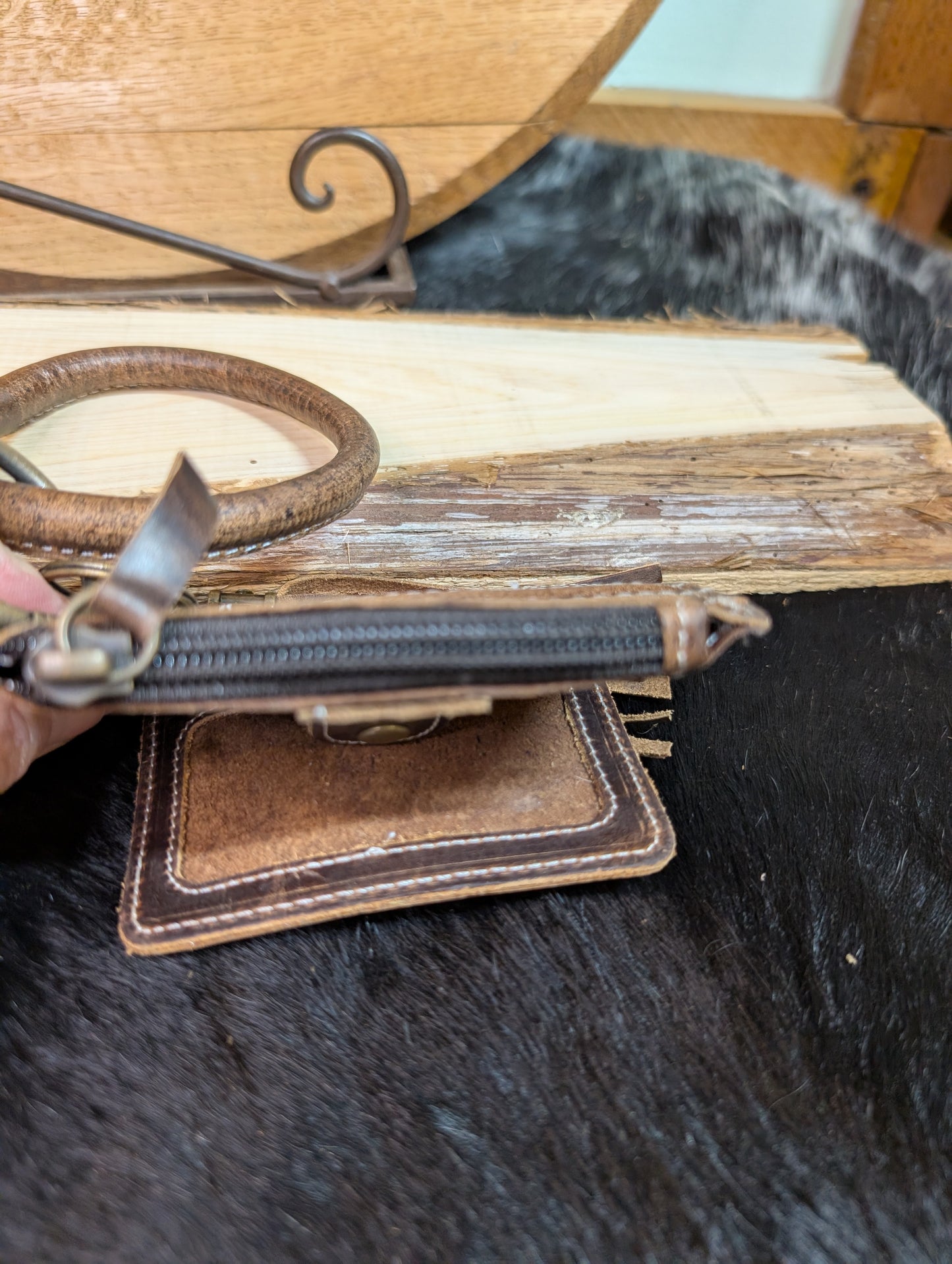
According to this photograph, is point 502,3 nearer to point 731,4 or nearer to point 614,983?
point 731,4

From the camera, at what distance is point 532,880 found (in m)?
0.57

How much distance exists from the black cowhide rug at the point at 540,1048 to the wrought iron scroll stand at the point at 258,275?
65 centimetres

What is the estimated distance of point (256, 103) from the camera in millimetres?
1112

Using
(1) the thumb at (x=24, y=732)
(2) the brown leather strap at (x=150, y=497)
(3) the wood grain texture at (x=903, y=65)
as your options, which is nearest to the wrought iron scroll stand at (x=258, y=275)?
(2) the brown leather strap at (x=150, y=497)

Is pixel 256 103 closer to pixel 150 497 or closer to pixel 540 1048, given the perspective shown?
pixel 150 497

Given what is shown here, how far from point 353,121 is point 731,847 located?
104 centimetres

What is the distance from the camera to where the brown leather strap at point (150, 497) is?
62cm

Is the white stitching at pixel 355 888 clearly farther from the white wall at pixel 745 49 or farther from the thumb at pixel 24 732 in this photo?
the white wall at pixel 745 49

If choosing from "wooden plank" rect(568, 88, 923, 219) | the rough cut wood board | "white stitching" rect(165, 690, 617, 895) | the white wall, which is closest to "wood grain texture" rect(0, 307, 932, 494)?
the rough cut wood board

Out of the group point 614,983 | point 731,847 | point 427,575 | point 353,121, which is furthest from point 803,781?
point 353,121

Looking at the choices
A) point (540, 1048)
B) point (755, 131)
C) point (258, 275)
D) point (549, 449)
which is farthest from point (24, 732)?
point (755, 131)

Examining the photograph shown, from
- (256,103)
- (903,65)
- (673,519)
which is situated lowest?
(673,519)

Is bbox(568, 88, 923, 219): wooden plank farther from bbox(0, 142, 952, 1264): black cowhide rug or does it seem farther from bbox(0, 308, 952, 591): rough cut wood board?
bbox(0, 142, 952, 1264): black cowhide rug

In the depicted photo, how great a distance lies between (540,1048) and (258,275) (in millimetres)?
984
